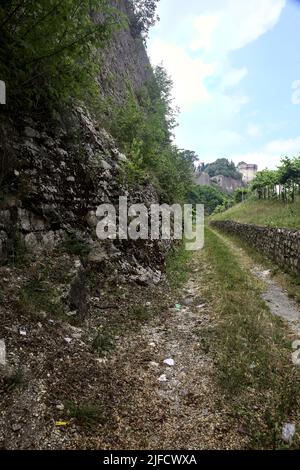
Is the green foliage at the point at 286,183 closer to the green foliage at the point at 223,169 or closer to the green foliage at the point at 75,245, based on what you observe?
the green foliage at the point at 75,245

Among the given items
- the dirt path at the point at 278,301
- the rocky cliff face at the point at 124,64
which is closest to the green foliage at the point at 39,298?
the dirt path at the point at 278,301

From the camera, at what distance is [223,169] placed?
5989 inches

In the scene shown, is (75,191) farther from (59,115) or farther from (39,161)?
(59,115)

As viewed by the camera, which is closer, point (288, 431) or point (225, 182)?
point (288, 431)

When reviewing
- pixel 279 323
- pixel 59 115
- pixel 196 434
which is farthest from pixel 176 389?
pixel 59 115

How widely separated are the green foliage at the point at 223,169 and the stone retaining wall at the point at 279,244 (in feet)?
446

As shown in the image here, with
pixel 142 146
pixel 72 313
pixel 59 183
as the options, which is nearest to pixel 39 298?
pixel 72 313

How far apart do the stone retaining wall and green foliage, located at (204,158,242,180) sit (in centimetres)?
13598

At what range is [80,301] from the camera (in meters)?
6.22

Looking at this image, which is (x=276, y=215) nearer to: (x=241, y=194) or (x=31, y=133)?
(x=31, y=133)

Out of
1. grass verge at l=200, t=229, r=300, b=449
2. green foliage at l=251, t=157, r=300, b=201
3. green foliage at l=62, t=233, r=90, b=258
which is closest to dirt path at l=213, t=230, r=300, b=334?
grass verge at l=200, t=229, r=300, b=449

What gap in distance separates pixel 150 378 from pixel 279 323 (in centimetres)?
364

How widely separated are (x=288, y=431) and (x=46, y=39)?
6.88 metres

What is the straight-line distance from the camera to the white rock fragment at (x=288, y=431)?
143 inches
